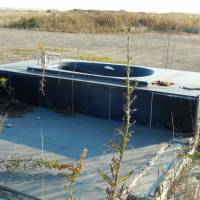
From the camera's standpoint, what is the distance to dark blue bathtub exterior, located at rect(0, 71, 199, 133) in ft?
16.4

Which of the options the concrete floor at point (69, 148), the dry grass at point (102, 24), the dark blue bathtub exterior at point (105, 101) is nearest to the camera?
the concrete floor at point (69, 148)

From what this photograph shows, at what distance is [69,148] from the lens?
14.5 feet

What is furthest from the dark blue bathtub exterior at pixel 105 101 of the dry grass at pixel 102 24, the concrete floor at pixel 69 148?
the dry grass at pixel 102 24

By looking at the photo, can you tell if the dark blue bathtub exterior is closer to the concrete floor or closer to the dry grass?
the concrete floor

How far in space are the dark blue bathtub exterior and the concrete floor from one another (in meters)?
0.14

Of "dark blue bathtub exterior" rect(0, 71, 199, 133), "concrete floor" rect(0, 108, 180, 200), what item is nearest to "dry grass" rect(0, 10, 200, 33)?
"dark blue bathtub exterior" rect(0, 71, 199, 133)

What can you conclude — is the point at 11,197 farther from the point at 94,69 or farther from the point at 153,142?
the point at 94,69

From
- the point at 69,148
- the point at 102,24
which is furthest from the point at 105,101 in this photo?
the point at 102,24

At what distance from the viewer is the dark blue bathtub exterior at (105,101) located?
16.4ft

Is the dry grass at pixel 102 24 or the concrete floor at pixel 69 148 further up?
the dry grass at pixel 102 24

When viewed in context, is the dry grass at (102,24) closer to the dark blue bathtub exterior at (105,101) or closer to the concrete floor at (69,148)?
the dark blue bathtub exterior at (105,101)

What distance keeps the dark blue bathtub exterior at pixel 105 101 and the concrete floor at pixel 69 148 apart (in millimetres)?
138

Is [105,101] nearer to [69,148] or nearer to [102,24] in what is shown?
[69,148]

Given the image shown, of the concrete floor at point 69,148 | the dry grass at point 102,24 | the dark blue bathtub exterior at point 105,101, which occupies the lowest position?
the concrete floor at point 69,148
